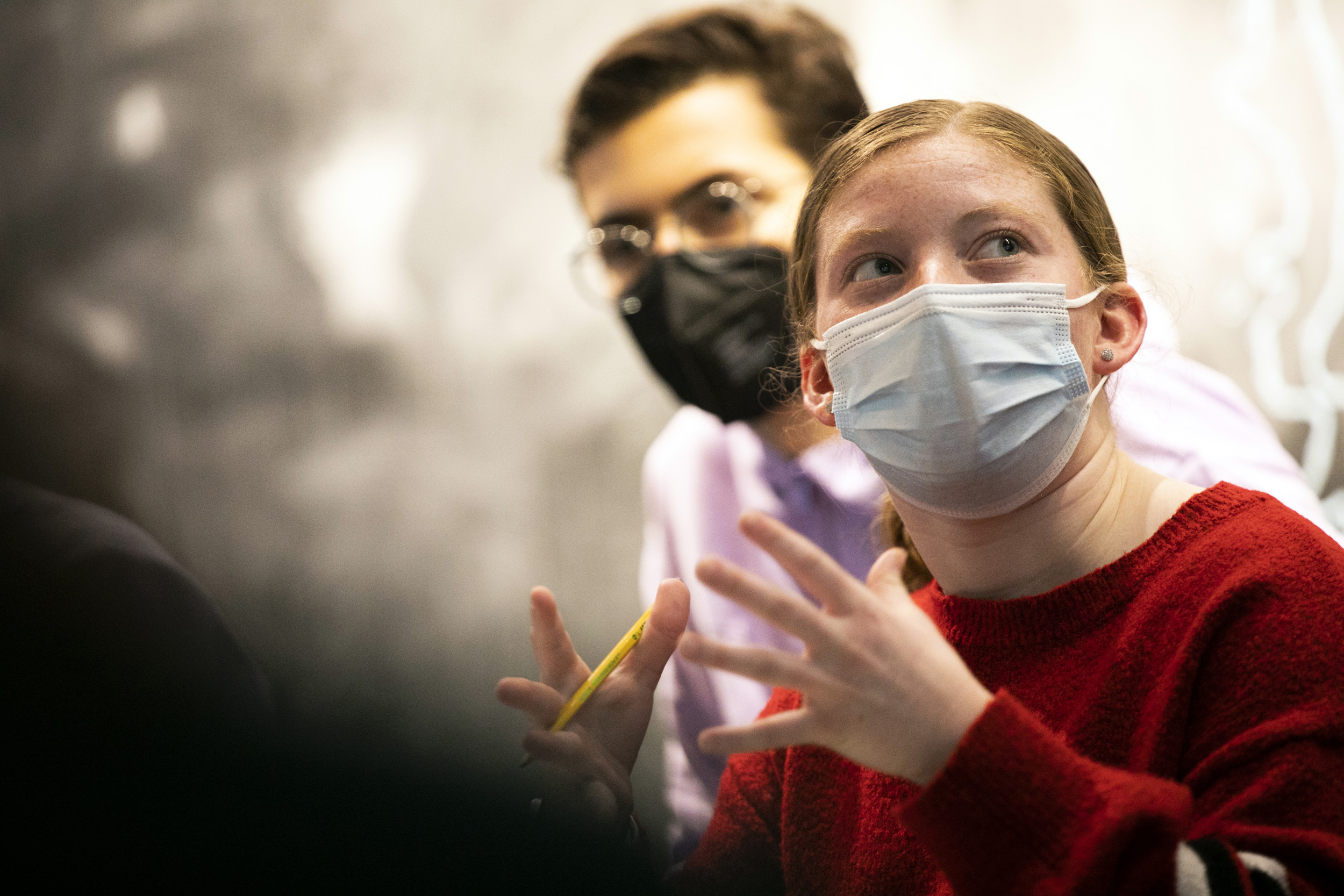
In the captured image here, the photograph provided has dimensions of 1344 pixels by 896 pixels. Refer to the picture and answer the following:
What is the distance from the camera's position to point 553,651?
0.83m

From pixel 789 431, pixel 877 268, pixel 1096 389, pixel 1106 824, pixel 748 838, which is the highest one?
pixel 877 268

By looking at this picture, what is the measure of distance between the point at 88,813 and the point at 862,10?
1.57 metres

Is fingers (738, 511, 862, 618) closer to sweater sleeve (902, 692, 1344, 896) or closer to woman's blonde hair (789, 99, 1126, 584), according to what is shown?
sweater sleeve (902, 692, 1344, 896)

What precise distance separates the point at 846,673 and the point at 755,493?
101 cm

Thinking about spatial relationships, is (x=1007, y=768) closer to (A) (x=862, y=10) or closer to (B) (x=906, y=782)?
(B) (x=906, y=782)

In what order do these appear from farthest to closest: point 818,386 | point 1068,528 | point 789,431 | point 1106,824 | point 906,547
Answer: point 789,431
point 906,547
point 818,386
point 1068,528
point 1106,824

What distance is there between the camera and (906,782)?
0.75 meters

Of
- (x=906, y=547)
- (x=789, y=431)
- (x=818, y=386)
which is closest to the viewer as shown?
(x=818, y=386)

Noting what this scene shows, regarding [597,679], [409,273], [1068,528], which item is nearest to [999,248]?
[1068,528]

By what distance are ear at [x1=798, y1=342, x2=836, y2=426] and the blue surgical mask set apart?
11cm

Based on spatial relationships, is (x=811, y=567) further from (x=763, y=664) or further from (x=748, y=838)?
(x=748, y=838)

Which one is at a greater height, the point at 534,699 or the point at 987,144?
the point at 987,144

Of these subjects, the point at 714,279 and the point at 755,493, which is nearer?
the point at 714,279

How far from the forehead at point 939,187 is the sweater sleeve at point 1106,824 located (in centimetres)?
39
